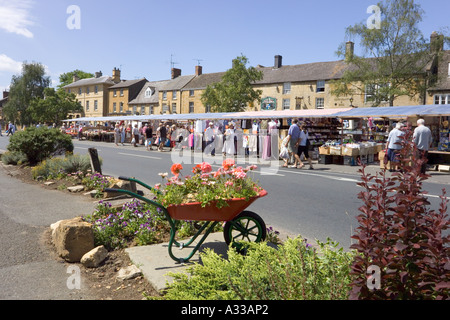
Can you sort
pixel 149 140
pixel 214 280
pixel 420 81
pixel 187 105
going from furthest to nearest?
pixel 187 105
pixel 420 81
pixel 149 140
pixel 214 280

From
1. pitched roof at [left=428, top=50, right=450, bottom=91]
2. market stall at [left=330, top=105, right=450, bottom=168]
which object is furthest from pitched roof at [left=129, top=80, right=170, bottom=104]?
market stall at [left=330, top=105, right=450, bottom=168]

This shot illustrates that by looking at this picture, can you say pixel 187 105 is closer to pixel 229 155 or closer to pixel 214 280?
pixel 229 155

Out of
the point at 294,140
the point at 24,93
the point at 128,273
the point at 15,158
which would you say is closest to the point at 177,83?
the point at 24,93

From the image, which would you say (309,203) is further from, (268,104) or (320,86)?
(268,104)

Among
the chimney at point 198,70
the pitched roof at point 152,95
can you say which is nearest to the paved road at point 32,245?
the chimney at point 198,70

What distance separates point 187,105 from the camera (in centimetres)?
5612

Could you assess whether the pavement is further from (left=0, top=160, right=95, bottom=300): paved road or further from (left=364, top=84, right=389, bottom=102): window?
(left=364, top=84, right=389, bottom=102): window

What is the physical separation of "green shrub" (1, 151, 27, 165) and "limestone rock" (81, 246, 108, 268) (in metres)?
9.23

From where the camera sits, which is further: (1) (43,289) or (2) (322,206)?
(2) (322,206)

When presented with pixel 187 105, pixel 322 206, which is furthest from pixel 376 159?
pixel 187 105

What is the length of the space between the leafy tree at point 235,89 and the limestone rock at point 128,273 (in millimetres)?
37238

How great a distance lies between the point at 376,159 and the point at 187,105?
132 feet

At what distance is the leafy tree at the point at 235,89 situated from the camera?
1594 inches

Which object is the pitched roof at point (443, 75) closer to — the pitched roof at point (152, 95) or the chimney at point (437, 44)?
the chimney at point (437, 44)
